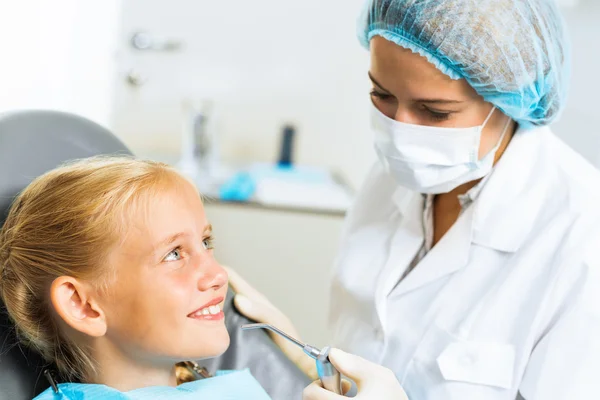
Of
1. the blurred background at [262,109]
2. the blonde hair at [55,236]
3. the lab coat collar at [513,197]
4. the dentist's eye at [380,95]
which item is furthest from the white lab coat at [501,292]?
the blurred background at [262,109]

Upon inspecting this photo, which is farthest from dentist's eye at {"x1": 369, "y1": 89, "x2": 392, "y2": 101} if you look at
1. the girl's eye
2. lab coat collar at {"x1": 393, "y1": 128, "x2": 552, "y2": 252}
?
lab coat collar at {"x1": 393, "y1": 128, "x2": 552, "y2": 252}

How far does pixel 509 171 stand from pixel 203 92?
176cm

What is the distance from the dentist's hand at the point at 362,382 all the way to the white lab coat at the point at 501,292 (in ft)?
0.60

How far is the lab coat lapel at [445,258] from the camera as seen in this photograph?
137 cm

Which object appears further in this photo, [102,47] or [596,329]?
[102,47]

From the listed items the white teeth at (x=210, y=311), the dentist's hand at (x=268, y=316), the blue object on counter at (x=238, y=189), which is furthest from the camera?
the blue object on counter at (x=238, y=189)

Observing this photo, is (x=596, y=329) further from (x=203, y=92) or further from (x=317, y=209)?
(x=203, y=92)

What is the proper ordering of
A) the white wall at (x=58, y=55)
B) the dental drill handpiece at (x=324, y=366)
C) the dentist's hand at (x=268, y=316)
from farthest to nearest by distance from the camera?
the white wall at (x=58, y=55), the dentist's hand at (x=268, y=316), the dental drill handpiece at (x=324, y=366)

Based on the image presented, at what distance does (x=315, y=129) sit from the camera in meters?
2.94

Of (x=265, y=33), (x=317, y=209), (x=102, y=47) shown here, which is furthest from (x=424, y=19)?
(x=265, y=33)

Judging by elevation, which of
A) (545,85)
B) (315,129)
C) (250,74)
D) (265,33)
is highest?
(545,85)

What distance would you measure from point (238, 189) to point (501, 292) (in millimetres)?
1232

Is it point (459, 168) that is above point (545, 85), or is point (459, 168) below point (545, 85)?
below

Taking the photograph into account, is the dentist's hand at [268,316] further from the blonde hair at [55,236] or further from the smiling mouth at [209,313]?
the blonde hair at [55,236]
